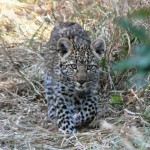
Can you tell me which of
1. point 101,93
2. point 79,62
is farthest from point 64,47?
point 101,93

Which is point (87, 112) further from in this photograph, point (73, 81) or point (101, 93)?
point (101, 93)

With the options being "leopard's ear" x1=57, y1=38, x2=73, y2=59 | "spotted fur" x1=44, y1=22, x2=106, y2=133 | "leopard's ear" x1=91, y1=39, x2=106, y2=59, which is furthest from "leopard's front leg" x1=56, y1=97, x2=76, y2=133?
"leopard's ear" x1=91, y1=39, x2=106, y2=59

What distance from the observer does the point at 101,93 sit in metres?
5.16

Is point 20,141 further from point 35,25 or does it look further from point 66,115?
point 35,25

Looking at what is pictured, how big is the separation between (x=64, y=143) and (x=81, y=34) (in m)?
1.10

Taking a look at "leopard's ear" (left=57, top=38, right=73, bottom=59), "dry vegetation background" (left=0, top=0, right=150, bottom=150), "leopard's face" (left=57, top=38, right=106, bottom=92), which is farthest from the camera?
"leopard's ear" (left=57, top=38, right=73, bottom=59)

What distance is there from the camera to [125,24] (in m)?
1.08

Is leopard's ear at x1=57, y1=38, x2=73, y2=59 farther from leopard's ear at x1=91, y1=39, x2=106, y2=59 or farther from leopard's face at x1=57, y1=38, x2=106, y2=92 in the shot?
leopard's ear at x1=91, y1=39, x2=106, y2=59

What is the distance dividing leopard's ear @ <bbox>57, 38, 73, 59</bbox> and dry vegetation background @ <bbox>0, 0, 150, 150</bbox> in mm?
448

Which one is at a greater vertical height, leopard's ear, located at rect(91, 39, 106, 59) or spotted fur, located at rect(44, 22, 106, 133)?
leopard's ear, located at rect(91, 39, 106, 59)

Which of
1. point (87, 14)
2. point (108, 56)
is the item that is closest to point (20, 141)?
point (108, 56)

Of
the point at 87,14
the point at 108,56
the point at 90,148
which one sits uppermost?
the point at 87,14

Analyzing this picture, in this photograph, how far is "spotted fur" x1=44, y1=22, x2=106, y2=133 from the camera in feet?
14.3

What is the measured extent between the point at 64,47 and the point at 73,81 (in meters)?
0.33
